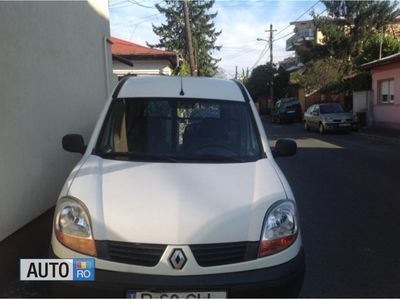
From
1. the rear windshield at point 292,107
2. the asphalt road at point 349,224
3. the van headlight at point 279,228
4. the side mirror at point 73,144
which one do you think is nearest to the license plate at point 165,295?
the van headlight at point 279,228

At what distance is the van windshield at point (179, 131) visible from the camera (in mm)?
4324

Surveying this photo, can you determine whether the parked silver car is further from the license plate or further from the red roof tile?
the license plate

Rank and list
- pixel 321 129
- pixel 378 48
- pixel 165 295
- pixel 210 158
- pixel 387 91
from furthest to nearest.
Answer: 1. pixel 378 48
2. pixel 387 91
3. pixel 321 129
4. pixel 210 158
5. pixel 165 295

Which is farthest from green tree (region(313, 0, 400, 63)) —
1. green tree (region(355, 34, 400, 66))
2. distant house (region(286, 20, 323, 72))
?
green tree (region(355, 34, 400, 66))

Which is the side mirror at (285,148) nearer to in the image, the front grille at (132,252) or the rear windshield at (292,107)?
the front grille at (132,252)

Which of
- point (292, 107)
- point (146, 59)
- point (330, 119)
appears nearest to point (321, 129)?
point (330, 119)

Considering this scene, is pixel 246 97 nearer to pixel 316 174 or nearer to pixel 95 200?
pixel 95 200

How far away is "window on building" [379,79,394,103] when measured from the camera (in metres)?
24.4

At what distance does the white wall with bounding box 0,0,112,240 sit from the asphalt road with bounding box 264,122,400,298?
3.54 meters

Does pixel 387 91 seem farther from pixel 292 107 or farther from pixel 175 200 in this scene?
pixel 175 200

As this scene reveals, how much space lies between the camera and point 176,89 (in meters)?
4.93

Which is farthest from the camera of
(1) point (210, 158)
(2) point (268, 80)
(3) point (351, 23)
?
(2) point (268, 80)

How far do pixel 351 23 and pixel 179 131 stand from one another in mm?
44946

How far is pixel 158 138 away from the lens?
4520mm
